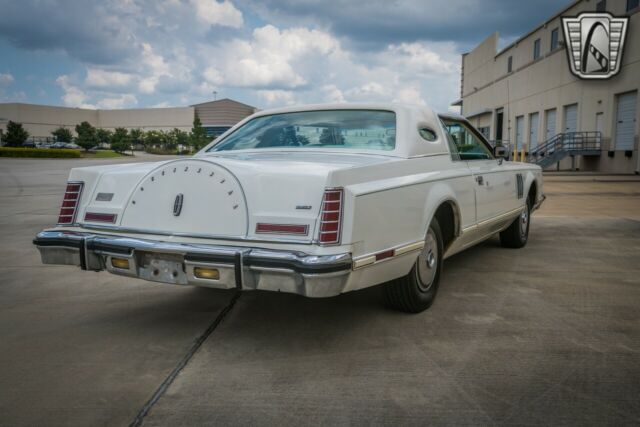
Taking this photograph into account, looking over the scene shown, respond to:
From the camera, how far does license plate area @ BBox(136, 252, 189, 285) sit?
3.17 meters

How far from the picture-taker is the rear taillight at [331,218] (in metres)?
2.89

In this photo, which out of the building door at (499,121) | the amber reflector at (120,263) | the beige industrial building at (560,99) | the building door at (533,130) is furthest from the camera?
the building door at (499,121)

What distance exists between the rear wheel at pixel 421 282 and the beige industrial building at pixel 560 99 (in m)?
22.1

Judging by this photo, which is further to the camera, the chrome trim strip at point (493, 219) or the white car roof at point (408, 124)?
the chrome trim strip at point (493, 219)

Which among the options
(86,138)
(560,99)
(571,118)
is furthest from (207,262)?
(86,138)

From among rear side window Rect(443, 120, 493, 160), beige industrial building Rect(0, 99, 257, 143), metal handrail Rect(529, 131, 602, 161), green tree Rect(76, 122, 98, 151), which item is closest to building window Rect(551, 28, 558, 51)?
metal handrail Rect(529, 131, 602, 161)

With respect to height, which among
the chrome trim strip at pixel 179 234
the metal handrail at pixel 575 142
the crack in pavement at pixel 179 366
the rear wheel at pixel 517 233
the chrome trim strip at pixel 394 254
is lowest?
the crack in pavement at pixel 179 366

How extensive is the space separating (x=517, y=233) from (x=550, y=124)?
92.3 feet

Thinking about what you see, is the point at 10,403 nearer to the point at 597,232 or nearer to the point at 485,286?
the point at 485,286

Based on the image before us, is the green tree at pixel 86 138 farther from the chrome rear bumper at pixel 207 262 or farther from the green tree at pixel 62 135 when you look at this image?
the chrome rear bumper at pixel 207 262

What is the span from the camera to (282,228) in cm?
298

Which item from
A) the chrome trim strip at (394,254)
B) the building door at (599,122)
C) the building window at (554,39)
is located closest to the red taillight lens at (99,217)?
the chrome trim strip at (394,254)

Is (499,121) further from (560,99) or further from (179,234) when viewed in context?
(179,234)

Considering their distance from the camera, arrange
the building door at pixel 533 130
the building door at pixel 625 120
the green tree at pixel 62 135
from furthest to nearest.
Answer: the green tree at pixel 62 135
the building door at pixel 533 130
the building door at pixel 625 120
